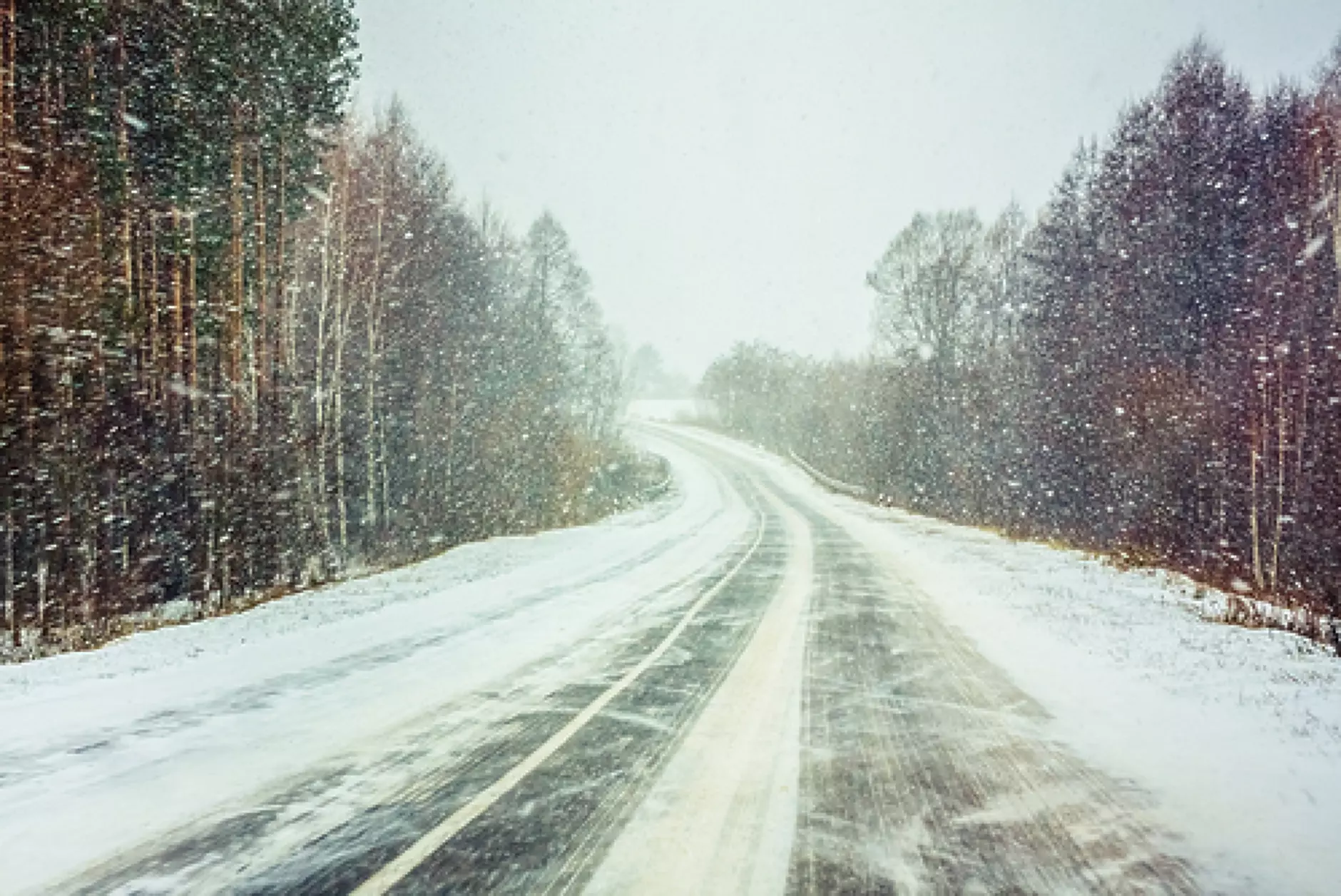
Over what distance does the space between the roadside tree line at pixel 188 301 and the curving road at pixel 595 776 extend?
7137 millimetres

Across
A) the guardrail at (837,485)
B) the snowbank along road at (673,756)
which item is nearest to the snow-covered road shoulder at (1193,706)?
the snowbank along road at (673,756)

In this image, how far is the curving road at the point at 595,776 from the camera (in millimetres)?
3031

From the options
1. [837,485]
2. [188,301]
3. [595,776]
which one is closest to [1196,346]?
[837,485]

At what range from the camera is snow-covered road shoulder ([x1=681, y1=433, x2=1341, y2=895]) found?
11.1 feet

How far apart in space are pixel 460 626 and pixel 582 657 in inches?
85.5

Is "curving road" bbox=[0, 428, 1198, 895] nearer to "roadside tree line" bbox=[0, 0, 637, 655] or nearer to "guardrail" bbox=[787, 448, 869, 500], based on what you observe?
"roadside tree line" bbox=[0, 0, 637, 655]

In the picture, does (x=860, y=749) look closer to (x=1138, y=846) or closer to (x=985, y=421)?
(x=1138, y=846)

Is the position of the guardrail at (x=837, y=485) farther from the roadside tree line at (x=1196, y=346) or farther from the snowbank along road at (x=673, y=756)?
the snowbank along road at (x=673, y=756)

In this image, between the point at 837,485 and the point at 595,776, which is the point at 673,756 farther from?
the point at 837,485

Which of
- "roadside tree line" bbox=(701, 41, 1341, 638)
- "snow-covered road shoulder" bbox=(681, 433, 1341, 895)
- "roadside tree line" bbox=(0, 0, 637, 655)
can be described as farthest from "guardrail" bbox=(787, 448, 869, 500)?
"snow-covered road shoulder" bbox=(681, 433, 1341, 895)

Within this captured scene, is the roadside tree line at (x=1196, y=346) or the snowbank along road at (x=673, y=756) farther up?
the roadside tree line at (x=1196, y=346)

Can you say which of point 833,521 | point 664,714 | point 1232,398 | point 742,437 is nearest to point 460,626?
point 664,714

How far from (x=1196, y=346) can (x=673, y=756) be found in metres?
21.1

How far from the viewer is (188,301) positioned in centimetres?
1510
